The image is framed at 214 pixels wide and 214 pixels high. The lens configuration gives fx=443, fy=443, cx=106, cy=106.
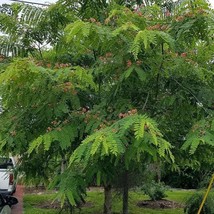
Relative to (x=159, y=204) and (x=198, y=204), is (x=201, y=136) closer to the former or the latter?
(x=198, y=204)

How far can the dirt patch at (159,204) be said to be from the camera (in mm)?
13750

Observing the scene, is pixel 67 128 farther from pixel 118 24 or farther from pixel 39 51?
pixel 39 51

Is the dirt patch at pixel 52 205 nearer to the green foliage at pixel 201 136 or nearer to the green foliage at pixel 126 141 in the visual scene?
the green foliage at pixel 201 136

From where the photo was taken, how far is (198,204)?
11070 mm

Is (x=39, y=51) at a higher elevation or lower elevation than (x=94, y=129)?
higher

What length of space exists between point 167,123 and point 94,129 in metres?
1.06

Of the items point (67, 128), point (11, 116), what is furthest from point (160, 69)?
point (11, 116)

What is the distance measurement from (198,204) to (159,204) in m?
3.00

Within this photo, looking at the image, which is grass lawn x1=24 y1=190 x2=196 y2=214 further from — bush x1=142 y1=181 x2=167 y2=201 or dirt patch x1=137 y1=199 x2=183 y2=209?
bush x1=142 y1=181 x2=167 y2=201

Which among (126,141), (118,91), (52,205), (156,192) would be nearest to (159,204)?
(156,192)

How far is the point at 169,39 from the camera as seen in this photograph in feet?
14.9

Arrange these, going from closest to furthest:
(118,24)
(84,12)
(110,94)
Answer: (118,24)
(110,94)
(84,12)

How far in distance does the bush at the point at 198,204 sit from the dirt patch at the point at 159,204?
2.15 metres

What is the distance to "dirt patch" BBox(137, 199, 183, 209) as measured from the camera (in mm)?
13750
